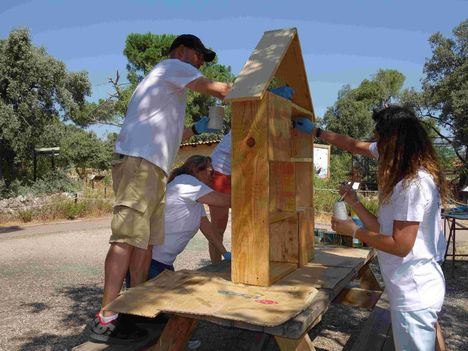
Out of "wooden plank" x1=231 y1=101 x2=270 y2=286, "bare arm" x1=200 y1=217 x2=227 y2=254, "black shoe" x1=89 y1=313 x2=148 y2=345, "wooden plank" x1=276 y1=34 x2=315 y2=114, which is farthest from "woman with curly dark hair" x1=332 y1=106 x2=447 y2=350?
"bare arm" x1=200 y1=217 x2=227 y2=254

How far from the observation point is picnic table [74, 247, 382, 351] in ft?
6.23

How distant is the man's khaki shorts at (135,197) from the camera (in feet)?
8.05

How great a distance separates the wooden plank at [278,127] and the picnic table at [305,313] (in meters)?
0.76

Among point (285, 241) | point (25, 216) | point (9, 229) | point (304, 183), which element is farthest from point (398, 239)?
point (25, 216)

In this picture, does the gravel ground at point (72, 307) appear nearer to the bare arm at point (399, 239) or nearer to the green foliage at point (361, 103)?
the bare arm at point (399, 239)

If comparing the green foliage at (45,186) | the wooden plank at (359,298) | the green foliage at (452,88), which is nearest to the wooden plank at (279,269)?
the wooden plank at (359,298)

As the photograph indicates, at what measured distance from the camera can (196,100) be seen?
26391 mm

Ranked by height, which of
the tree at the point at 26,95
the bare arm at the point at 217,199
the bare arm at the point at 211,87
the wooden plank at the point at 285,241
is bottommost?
the wooden plank at the point at 285,241

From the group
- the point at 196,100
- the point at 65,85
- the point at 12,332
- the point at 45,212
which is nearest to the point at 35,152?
the point at 65,85

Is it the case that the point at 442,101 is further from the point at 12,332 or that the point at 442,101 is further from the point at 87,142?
the point at 12,332

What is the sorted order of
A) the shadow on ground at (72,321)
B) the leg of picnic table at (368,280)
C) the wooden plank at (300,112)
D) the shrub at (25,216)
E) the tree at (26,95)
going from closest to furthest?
the wooden plank at (300,112) → the shadow on ground at (72,321) → the leg of picnic table at (368,280) → the shrub at (25,216) → the tree at (26,95)

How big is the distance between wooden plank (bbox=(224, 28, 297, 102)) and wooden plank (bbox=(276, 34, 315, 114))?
0.24 metres

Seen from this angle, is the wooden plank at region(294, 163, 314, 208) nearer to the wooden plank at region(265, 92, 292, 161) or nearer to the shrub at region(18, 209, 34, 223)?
the wooden plank at region(265, 92, 292, 161)

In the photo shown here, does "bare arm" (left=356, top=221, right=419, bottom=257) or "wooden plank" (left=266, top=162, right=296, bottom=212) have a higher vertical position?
"wooden plank" (left=266, top=162, right=296, bottom=212)
